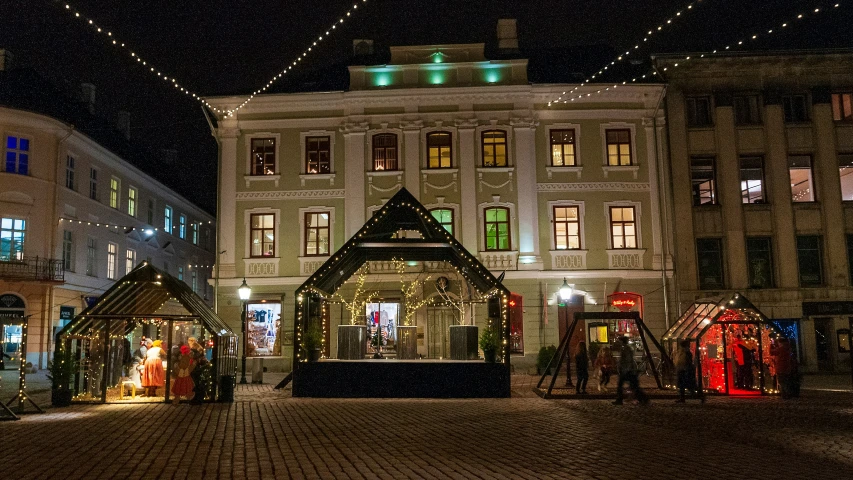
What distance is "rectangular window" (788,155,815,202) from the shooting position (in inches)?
1182

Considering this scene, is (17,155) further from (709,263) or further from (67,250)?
(709,263)

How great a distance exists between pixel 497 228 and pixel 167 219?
24.1 m

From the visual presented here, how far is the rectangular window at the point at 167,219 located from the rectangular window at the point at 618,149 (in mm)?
27254

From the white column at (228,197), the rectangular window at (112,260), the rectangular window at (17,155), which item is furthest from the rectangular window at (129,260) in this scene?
the white column at (228,197)

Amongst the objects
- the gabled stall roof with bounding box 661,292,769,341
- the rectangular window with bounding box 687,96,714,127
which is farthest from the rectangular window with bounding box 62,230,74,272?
the rectangular window with bounding box 687,96,714,127

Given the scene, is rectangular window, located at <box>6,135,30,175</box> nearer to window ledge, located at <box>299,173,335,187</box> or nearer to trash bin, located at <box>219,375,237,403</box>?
window ledge, located at <box>299,173,335,187</box>

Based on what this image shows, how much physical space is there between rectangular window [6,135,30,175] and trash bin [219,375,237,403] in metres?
18.3

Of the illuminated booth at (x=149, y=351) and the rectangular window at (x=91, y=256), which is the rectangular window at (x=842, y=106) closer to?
the illuminated booth at (x=149, y=351)

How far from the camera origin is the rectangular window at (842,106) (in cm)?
Result: 3028

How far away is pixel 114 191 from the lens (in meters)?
37.2

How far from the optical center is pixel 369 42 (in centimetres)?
3372

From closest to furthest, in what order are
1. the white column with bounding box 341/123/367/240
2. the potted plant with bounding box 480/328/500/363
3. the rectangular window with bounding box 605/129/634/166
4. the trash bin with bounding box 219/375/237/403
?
the trash bin with bounding box 219/375/237/403
the potted plant with bounding box 480/328/500/363
the white column with bounding box 341/123/367/240
the rectangular window with bounding box 605/129/634/166

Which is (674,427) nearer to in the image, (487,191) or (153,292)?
(153,292)

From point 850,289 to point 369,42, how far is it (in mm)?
22801
